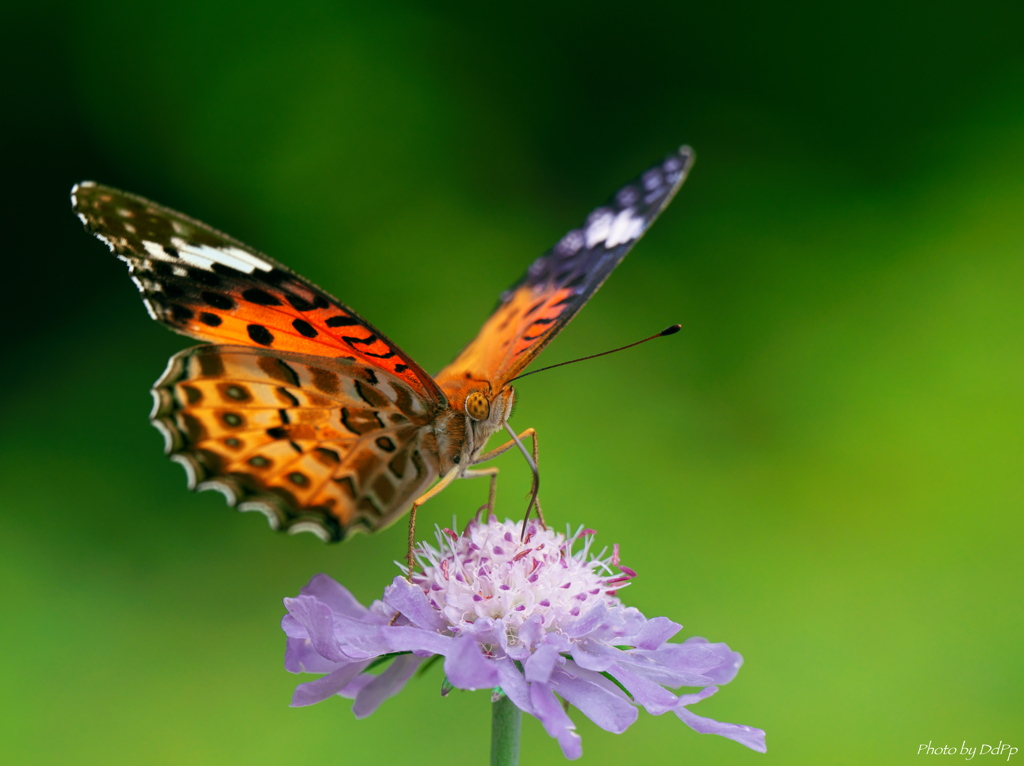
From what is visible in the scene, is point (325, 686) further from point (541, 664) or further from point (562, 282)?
point (562, 282)

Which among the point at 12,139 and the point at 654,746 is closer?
the point at 654,746

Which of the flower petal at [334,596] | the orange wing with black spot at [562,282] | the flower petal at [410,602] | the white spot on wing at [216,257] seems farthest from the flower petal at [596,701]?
the white spot on wing at [216,257]

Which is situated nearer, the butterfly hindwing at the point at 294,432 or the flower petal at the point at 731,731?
the flower petal at the point at 731,731

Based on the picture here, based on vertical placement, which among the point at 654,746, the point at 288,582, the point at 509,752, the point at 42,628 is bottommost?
the point at 509,752

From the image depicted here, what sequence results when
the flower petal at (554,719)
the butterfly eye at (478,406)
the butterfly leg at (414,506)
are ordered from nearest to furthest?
the flower petal at (554,719) < the butterfly leg at (414,506) < the butterfly eye at (478,406)

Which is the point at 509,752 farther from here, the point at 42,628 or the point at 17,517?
the point at 17,517

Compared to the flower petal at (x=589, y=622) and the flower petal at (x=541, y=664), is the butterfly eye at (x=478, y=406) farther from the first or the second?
the flower petal at (x=541, y=664)

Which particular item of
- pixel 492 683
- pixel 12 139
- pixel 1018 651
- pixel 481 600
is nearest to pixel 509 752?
pixel 492 683
